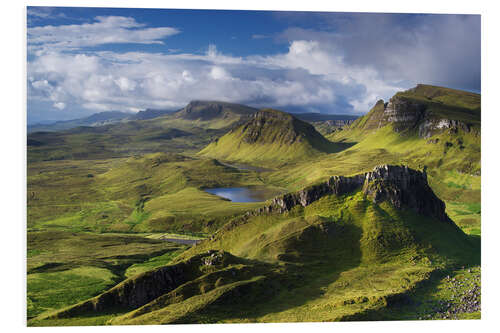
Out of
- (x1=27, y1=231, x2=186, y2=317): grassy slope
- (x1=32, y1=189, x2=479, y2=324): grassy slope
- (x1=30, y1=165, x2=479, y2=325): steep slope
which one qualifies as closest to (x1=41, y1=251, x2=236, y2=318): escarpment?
(x1=30, y1=165, x2=479, y2=325): steep slope

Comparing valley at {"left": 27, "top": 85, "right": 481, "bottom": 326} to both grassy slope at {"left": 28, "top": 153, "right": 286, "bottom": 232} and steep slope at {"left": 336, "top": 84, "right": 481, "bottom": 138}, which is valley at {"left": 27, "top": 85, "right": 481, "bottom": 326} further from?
steep slope at {"left": 336, "top": 84, "right": 481, "bottom": 138}

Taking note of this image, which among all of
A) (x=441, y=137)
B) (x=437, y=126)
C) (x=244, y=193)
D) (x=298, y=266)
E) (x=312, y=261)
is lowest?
(x=298, y=266)

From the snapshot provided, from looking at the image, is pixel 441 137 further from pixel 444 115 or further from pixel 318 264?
pixel 318 264

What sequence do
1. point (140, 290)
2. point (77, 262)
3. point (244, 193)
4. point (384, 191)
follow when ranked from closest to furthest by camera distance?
point (140, 290) → point (384, 191) → point (77, 262) → point (244, 193)

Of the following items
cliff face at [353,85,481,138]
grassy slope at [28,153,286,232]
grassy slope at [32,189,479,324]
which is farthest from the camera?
cliff face at [353,85,481,138]

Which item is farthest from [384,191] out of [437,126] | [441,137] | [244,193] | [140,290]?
[437,126]

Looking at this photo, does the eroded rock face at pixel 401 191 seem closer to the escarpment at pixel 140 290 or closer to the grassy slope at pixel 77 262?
the escarpment at pixel 140 290

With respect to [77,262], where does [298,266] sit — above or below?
above

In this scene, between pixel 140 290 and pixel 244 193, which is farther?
pixel 244 193
